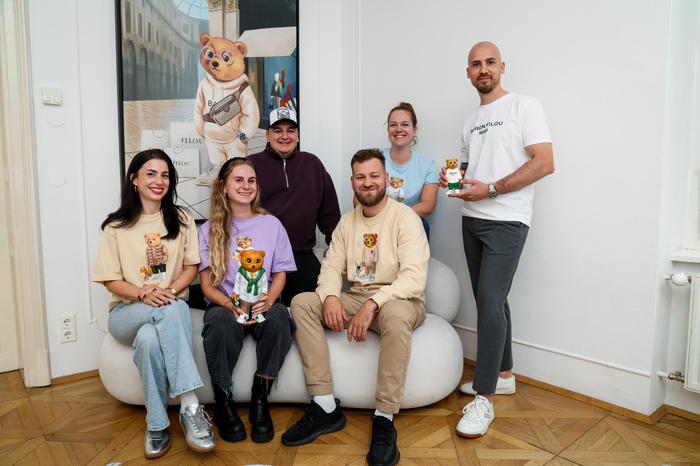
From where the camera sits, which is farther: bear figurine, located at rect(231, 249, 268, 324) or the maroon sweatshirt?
the maroon sweatshirt

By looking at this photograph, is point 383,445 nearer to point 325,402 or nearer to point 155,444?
point 325,402

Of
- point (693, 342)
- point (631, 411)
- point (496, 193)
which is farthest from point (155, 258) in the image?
point (693, 342)

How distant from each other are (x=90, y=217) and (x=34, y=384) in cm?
95

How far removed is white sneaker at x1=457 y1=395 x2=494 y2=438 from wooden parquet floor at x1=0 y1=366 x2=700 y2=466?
4cm

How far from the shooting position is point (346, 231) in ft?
7.55

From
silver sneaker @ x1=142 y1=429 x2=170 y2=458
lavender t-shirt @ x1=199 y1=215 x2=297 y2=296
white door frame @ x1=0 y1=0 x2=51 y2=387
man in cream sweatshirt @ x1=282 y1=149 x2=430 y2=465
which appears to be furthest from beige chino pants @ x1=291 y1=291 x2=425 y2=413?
white door frame @ x1=0 y1=0 x2=51 y2=387

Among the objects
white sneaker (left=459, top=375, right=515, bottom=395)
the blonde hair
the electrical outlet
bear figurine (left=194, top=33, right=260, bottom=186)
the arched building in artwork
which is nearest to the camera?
the blonde hair

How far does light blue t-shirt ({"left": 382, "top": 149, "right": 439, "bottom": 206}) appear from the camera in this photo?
2.71 metres

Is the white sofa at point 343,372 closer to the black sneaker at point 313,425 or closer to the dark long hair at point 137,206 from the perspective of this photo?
the black sneaker at point 313,425

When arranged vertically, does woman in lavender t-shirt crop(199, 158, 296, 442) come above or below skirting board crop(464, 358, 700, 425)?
above

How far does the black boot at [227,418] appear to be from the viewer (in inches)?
76.4

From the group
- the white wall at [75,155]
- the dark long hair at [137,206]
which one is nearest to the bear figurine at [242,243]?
the dark long hair at [137,206]

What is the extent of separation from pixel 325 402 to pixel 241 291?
0.60 m

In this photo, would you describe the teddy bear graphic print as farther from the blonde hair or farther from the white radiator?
the white radiator
